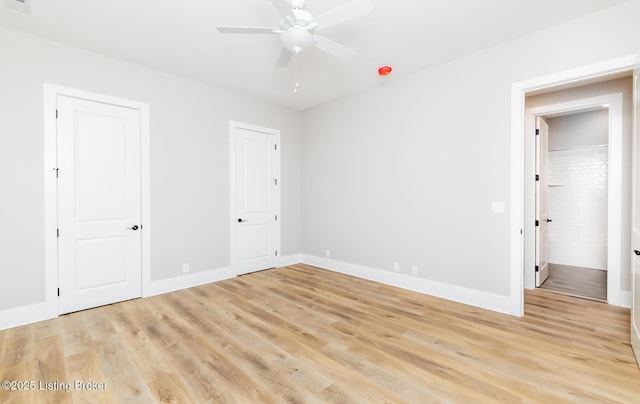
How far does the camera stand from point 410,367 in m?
2.14

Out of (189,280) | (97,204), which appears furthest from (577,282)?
(97,204)

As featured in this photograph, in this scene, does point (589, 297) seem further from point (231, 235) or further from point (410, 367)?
point (231, 235)

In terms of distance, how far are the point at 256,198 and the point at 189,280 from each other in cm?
164

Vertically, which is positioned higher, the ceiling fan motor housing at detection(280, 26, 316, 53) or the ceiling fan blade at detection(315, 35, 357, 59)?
the ceiling fan blade at detection(315, 35, 357, 59)

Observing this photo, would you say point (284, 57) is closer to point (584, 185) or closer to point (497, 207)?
point (497, 207)

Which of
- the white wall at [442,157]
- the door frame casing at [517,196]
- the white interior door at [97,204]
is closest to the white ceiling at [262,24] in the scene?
the white wall at [442,157]

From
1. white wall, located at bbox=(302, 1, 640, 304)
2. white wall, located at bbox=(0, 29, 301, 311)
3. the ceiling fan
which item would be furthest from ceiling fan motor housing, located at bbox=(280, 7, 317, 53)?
white wall, located at bbox=(0, 29, 301, 311)

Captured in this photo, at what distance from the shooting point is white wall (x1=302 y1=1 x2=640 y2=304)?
2.87 m

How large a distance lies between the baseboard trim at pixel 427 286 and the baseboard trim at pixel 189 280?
1706 millimetres

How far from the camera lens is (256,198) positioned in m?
4.89

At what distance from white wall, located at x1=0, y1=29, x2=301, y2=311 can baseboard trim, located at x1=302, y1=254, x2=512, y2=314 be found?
1.20m

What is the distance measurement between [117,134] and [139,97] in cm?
56

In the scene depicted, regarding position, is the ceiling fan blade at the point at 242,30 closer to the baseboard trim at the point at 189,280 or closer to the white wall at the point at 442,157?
the white wall at the point at 442,157

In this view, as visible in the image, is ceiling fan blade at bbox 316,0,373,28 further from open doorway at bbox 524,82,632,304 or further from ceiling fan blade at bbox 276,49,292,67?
open doorway at bbox 524,82,632,304
